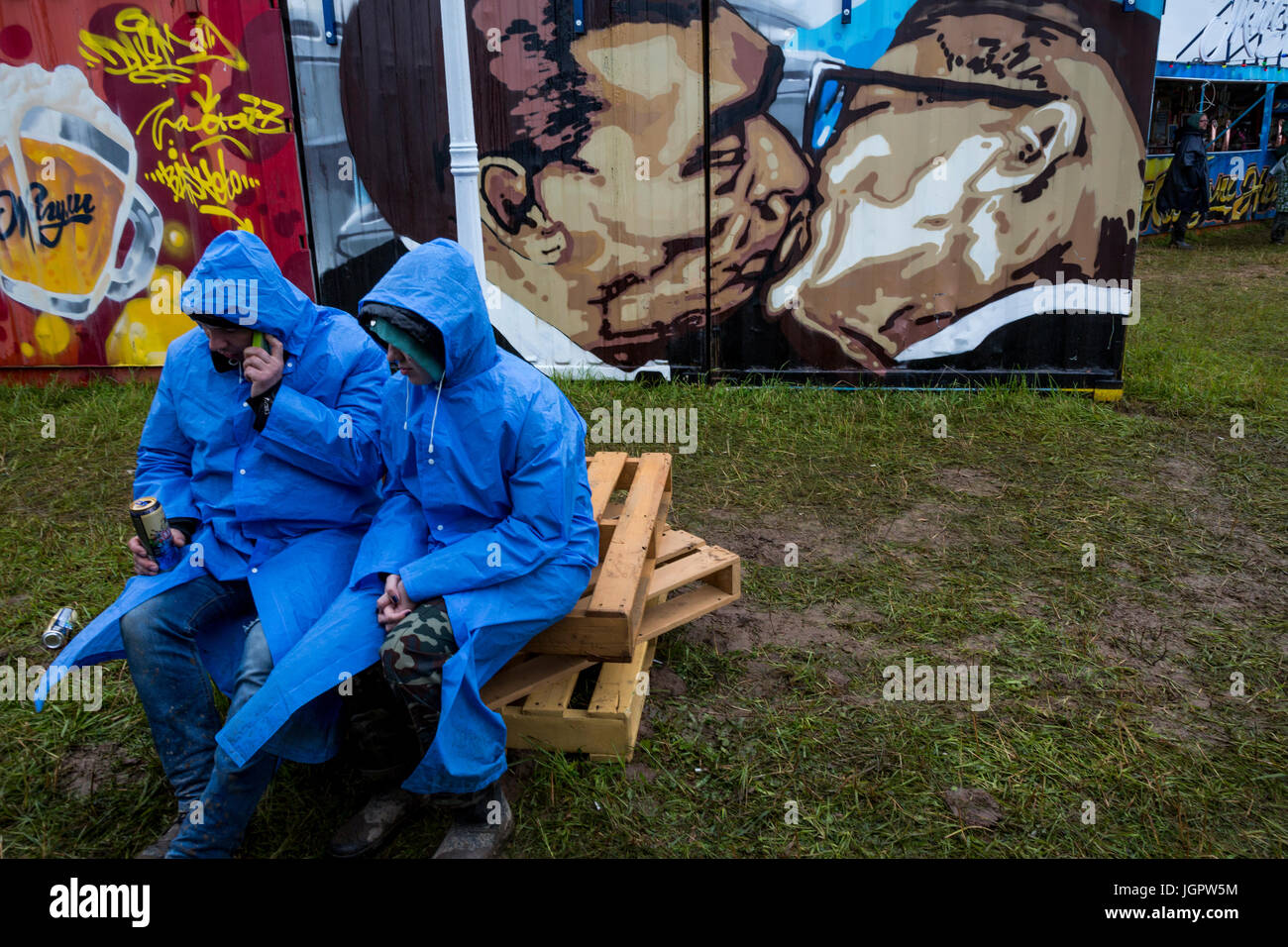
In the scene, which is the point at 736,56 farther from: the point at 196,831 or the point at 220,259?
the point at 196,831

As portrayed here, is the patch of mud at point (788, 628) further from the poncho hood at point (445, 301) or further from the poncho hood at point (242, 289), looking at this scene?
the poncho hood at point (242, 289)

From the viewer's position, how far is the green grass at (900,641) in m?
2.77

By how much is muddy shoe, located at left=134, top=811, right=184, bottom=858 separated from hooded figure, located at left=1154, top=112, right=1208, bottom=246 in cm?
1474

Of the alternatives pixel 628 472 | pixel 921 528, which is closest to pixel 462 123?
pixel 628 472

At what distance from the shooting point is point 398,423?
2727 millimetres

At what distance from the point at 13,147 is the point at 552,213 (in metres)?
4.22

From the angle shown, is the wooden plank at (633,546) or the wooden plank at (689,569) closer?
the wooden plank at (633,546)

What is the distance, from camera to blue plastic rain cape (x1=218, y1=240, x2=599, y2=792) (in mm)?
2443

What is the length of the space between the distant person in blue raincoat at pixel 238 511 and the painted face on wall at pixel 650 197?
3.99m

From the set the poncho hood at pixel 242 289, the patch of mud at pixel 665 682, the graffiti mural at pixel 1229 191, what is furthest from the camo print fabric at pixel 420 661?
the graffiti mural at pixel 1229 191

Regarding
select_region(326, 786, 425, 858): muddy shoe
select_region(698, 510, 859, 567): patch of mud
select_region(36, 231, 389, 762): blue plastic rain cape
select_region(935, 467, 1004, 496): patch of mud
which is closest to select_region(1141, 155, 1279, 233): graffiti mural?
select_region(935, 467, 1004, 496): patch of mud

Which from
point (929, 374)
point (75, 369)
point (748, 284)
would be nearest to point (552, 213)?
point (748, 284)

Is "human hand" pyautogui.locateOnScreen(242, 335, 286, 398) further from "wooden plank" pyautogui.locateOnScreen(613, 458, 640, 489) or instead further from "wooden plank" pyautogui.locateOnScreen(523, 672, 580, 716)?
"wooden plank" pyautogui.locateOnScreen(613, 458, 640, 489)

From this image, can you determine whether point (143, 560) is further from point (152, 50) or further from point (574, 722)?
point (152, 50)
